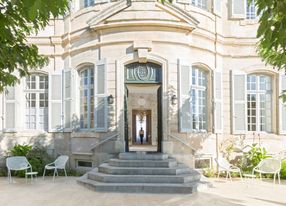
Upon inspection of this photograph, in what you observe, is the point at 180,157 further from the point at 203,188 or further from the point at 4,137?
the point at 4,137

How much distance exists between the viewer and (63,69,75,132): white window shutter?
10078 millimetres

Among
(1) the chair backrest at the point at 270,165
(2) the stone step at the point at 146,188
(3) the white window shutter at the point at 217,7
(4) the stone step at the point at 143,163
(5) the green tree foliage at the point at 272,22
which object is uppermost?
(3) the white window shutter at the point at 217,7

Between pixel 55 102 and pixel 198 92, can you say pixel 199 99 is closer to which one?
pixel 198 92

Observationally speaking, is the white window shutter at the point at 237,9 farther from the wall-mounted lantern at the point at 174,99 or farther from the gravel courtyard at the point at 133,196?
the gravel courtyard at the point at 133,196

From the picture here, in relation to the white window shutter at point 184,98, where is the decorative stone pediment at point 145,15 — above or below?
above

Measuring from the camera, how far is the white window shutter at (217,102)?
9.92 metres

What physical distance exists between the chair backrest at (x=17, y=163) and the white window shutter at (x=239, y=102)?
6.18 metres

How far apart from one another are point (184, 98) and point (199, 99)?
829 millimetres

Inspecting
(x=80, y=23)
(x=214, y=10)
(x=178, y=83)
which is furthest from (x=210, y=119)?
(x=80, y=23)

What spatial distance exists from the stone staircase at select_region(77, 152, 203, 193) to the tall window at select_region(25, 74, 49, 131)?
3.15m

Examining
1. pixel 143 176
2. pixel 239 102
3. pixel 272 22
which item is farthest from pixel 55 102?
pixel 272 22

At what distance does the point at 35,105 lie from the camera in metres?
10.7

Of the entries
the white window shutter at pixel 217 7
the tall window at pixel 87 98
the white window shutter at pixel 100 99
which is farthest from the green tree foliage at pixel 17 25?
the white window shutter at pixel 217 7

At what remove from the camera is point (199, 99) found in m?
9.92
